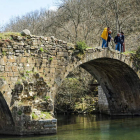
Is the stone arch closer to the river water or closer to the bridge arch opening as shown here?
the bridge arch opening

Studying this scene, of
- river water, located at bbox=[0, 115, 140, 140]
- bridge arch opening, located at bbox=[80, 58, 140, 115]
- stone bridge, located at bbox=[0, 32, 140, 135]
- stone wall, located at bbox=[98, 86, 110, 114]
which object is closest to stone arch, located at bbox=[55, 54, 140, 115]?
bridge arch opening, located at bbox=[80, 58, 140, 115]

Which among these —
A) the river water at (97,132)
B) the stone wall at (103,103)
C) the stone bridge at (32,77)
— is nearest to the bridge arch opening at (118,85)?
the stone wall at (103,103)

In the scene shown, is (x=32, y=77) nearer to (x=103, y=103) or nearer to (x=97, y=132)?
(x=97, y=132)

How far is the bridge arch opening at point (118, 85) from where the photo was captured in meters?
17.2

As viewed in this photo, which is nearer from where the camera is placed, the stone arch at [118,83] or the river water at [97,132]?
the river water at [97,132]

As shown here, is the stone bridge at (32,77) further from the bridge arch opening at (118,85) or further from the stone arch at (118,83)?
the bridge arch opening at (118,85)

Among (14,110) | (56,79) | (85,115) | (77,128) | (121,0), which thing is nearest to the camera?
(14,110)

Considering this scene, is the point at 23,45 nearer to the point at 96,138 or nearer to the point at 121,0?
the point at 96,138

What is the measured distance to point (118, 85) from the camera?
18781 millimetres

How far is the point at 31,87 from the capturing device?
39.0 ft

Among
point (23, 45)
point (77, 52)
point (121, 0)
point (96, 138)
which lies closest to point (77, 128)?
point (96, 138)

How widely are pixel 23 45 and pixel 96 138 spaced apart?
4.71m

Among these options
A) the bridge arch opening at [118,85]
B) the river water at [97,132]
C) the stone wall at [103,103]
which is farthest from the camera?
the stone wall at [103,103]

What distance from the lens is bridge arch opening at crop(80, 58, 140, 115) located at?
56.6ft
